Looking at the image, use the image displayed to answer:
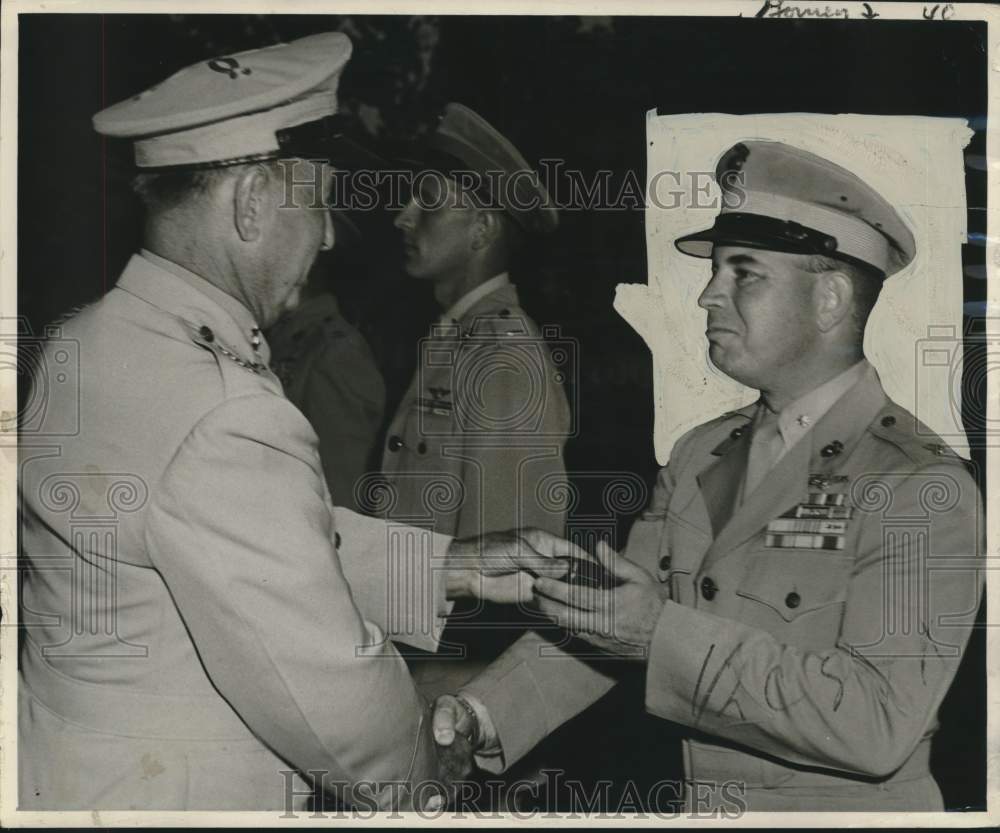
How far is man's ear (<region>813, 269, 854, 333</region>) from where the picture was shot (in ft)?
12.2

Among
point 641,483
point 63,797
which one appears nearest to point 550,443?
point 641,483

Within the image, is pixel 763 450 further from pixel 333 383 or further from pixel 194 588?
pixel 194 588

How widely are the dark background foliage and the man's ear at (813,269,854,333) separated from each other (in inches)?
16.6

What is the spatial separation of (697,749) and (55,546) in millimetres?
1994

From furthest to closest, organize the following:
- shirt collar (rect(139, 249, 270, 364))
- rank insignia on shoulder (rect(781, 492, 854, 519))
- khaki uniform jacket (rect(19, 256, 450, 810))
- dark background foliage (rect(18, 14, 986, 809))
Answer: dark background foliage (rect(18, 14, 986, 809)) → rank insignia on shoulder (rect(781, 492, 854, 519)) → shirt collar (rect(139, 249, 270, 364)) → khaki uniform jacket (rect(19, 256, 450, 810))

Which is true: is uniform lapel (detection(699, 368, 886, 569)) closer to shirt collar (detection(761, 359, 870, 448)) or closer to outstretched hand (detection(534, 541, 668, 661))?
shirt collar (detection(761, 359, 870, 448))

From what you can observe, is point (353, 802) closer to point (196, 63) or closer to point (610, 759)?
point (610, 759)

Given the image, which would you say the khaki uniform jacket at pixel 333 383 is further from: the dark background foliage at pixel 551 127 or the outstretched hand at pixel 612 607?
the outstretched hand at pixel 612 607

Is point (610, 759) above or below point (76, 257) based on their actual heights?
below

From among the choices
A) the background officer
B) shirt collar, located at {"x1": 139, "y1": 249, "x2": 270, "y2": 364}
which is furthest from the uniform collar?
the background officer

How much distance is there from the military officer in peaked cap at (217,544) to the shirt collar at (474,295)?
0.43 metres

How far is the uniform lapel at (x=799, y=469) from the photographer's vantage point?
3676mm

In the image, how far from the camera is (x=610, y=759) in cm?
378

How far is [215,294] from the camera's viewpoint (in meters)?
3.55
